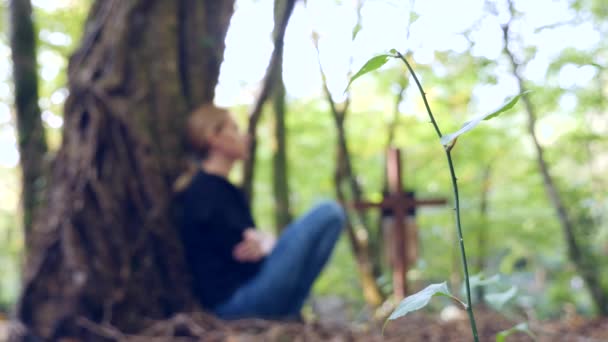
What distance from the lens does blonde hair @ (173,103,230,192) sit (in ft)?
8.48

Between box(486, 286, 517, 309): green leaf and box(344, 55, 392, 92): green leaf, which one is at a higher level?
box(344, 55, 392, 92): green leaf

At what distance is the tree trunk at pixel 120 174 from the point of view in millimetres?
2223

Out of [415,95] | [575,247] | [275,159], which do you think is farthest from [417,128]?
[575,247]

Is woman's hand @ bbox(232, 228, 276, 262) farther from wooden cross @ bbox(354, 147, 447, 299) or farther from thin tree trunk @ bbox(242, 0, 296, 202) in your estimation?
thin tree trunk @ bbox(242, 0, 296, 202)

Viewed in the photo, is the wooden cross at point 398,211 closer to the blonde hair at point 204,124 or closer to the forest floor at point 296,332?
the forest floor at point 296,332

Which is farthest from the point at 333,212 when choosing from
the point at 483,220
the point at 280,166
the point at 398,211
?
the point at 483,220

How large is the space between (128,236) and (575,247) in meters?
2.42

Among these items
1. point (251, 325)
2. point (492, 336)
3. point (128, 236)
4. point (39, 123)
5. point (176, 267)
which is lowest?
point (492, 336)

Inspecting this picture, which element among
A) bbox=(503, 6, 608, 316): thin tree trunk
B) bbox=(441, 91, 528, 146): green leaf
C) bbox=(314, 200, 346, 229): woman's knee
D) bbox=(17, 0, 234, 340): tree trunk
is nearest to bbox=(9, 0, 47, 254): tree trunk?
bbox=(17, 0, 234, 340): tree trunk

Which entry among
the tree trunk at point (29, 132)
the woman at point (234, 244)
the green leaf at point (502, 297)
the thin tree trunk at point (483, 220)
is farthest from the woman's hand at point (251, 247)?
the thin tree trunk at point (483, 220)

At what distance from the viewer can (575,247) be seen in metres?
3.09

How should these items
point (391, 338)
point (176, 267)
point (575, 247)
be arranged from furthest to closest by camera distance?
point (575, 247) → point (176, 267) → point (391, 338)

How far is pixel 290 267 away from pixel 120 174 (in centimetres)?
87

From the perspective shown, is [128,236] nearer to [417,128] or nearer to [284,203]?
[284,203]
